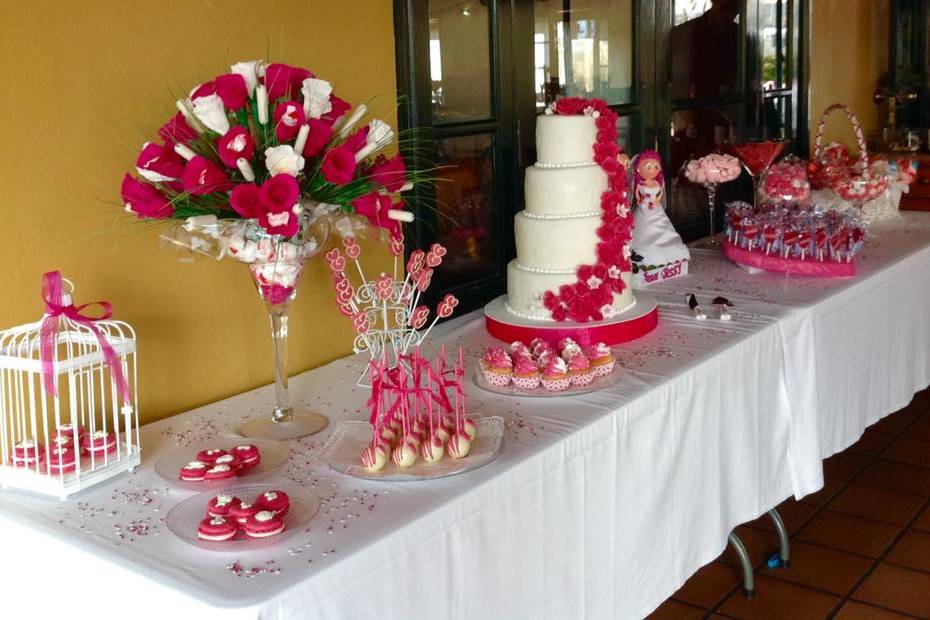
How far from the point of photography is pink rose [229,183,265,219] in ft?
4.99

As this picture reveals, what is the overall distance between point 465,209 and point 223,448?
1070 mm

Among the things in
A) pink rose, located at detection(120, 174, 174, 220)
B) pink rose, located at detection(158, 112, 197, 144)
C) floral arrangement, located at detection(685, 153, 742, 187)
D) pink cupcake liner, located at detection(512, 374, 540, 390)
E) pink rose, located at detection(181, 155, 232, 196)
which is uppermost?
pink rose, located at detection(158, 112, 197, 144)

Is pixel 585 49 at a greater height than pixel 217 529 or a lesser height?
greater

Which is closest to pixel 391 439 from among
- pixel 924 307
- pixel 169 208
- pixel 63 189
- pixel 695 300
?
pixel 169 208

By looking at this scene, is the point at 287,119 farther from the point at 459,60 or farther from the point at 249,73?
the point at 459,60

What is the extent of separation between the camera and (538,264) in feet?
7.45

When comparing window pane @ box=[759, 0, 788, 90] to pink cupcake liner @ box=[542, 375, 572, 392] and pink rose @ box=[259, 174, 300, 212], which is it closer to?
pink cupcake liner @ box=[542, 375, 572, 392]

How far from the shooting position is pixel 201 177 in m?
1.53

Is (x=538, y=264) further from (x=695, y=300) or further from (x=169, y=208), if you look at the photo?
(x=169, y=208)

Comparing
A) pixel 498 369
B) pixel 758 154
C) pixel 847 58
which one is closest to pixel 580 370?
pixel 498 369

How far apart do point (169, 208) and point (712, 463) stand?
45.7 inches

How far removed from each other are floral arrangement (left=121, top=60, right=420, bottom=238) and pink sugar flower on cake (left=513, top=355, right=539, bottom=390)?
467mm

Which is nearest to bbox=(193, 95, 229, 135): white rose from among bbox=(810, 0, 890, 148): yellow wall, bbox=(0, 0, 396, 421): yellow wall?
bbox=(0, 0, 396, 421): yellow wall

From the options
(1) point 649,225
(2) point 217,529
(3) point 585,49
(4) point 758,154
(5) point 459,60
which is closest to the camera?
(2) point 217,529
